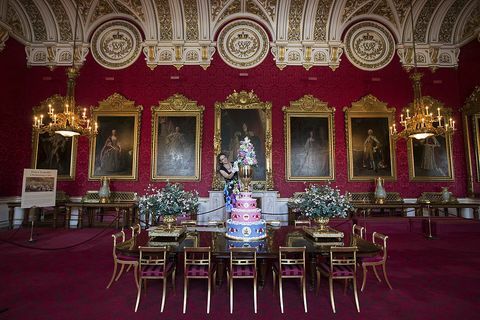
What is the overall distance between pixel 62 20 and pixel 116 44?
225cm

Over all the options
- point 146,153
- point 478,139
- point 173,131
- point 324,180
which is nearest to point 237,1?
point 173,131

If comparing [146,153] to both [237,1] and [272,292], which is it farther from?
[272,292]

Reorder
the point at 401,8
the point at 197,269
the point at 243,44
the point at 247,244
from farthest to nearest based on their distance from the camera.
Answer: the point at 243,44 → the point at 401,8 → the point at 247,244 → the point at 197,269

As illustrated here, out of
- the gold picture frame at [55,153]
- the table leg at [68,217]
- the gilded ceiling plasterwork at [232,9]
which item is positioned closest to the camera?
the table leg at [68,217]

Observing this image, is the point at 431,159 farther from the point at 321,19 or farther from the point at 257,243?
the point at 257,243

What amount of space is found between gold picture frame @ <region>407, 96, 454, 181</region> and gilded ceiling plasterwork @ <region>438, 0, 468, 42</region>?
317cm

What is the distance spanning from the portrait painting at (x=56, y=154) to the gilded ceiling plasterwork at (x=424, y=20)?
48.0 feet

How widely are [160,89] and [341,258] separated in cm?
955

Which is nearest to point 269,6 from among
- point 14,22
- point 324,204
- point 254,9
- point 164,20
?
point 254,9

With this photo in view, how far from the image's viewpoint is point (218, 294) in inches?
172

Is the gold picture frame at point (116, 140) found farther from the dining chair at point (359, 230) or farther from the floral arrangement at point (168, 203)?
the dining chair at point (359, 230)

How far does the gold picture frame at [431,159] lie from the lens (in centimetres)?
1062

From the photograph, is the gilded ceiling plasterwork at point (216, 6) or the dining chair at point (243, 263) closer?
the dining chair at point (243, 263)

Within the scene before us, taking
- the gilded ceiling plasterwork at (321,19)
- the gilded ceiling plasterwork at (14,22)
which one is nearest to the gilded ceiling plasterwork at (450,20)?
the gilded ceiling plasterwork at (321,19)
